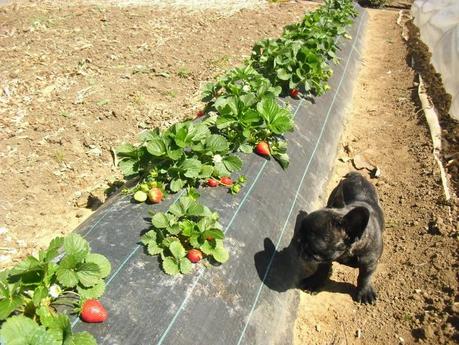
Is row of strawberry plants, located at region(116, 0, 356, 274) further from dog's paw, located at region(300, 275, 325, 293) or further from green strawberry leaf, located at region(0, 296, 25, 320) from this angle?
dog's paw, located at region(300, 275, 325, 293)

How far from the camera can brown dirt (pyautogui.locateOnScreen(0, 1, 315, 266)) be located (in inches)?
221

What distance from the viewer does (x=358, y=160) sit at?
691 cm

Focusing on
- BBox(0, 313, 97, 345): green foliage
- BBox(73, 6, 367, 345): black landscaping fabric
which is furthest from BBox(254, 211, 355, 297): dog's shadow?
BBox(0, 313, 97, 345): green foliage

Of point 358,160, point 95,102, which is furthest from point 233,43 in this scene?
point 358,160

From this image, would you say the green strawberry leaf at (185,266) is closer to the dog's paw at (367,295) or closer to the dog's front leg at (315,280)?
the dog's front leg at (315,280)

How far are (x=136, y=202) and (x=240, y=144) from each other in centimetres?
146

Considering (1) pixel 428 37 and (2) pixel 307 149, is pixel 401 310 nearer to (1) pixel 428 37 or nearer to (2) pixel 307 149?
(2) pixel 307 149

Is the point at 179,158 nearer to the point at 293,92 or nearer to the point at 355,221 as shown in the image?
the point at 355,221

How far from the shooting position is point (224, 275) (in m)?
3.69

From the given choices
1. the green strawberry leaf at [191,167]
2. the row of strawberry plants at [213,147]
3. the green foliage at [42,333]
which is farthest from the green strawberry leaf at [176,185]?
the green foliage at [42,333]

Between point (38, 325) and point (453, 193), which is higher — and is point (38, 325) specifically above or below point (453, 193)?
above

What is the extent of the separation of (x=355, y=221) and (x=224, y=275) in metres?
1.19

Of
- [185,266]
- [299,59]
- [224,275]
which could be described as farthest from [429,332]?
[299,59]

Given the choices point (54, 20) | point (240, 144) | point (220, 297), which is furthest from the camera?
point (54, 20)
